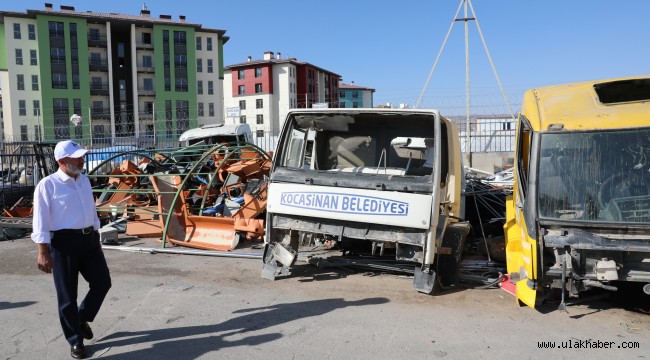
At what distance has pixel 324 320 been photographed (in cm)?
505

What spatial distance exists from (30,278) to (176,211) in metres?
2.68

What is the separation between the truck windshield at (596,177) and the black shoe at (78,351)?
4.37 metres

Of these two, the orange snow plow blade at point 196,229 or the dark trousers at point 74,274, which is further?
the orange snow plow blade at point 196,229

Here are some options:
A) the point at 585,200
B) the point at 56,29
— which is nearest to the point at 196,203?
the point at 585,200

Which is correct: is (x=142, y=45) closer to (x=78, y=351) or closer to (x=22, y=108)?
(x=22, y=108)

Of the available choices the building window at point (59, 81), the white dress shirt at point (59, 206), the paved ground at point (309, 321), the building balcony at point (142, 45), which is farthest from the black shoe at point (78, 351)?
the building balcony at point (142, 45)

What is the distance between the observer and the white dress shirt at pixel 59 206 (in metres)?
4.02

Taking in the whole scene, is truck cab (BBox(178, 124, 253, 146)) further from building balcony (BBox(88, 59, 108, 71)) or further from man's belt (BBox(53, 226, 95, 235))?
building balcony (BBox(88, 59, 108, 71))

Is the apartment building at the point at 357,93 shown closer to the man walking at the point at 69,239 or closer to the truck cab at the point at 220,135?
the truck cab at the point at 220,135

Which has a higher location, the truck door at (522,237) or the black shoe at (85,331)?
the truck door at (522,237)

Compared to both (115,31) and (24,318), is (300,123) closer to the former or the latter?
(24,318)

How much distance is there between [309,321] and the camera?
5.02 metres

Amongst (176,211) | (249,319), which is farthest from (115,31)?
(249,319)

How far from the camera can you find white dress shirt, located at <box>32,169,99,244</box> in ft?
13.2
